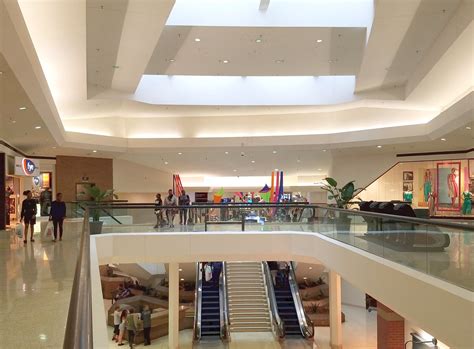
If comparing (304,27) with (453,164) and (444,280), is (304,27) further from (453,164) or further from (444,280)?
(453,164)

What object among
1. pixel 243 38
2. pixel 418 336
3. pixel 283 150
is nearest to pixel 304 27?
pixel 243 38

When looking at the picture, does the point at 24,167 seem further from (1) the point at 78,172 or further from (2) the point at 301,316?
(2) the point at 301,316

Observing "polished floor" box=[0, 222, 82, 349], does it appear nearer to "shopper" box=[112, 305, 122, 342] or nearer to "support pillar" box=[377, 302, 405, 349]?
"shopper" box=[112, 305, 122, 342]

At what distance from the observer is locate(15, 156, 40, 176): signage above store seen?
16.0 m

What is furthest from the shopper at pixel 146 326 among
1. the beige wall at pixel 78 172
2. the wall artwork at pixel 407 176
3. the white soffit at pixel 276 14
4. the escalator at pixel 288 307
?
the wall artwork at pixel 407 176

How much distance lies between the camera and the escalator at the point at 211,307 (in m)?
16.0

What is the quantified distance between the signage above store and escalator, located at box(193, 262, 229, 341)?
27.0 feet

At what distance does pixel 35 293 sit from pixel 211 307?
1318 cm

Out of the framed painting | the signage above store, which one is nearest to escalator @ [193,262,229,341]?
the framed painting

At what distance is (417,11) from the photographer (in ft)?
29.0

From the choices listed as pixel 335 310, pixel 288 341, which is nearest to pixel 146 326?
pixel 288 341

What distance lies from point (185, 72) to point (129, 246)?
18.1 ft

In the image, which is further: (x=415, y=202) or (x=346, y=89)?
(x=415, y=202)

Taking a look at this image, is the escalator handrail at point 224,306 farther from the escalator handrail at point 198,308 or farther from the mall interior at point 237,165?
the escalator handrail at point 198,308
